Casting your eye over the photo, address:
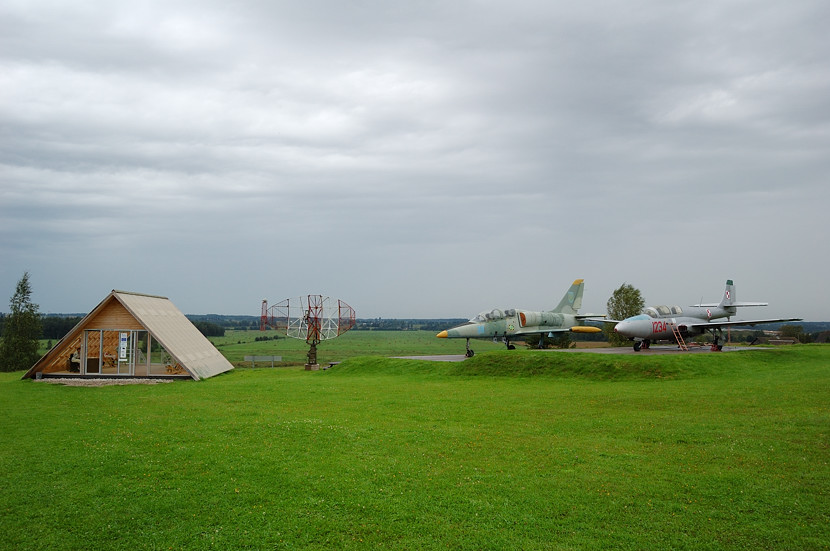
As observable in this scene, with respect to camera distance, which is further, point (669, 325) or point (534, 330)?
point (534, 330)

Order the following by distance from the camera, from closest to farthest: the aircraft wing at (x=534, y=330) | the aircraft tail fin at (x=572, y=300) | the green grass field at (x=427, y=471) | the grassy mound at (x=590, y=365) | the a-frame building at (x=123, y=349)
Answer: the green grass field at (x=427, y=471), the grassy mound at (x=590, y=365), the a-frame building at (x=123, y=349), the aircraft wing at (x=534, y=330), the aircraft tail fin at (x=572, y=300)

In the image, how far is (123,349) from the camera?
97.2 feet

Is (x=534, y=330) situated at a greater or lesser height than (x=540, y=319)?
lesser

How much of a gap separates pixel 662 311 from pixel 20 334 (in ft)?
213

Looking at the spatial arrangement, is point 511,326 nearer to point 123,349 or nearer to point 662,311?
point 662,311

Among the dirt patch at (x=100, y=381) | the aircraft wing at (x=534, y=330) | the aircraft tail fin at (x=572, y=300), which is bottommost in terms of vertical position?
the dirt patch at (x=100, y=381)

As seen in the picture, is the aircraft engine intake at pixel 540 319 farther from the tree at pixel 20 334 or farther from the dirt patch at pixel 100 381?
the tree at pixel 20 334

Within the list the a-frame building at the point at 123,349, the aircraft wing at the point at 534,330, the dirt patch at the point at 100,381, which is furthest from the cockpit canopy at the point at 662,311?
the dirt patch at the point at 100,381

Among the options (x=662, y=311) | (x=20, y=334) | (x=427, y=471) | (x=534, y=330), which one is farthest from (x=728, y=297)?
(x=20, y=334)

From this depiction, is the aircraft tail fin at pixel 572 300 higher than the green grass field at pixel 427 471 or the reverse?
higher

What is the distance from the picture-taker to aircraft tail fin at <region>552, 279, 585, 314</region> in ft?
141

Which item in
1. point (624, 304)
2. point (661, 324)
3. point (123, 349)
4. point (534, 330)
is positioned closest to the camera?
point (123, 349)

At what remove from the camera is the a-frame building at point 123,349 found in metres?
28.9

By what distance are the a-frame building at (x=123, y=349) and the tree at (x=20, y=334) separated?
37325 millimetres
